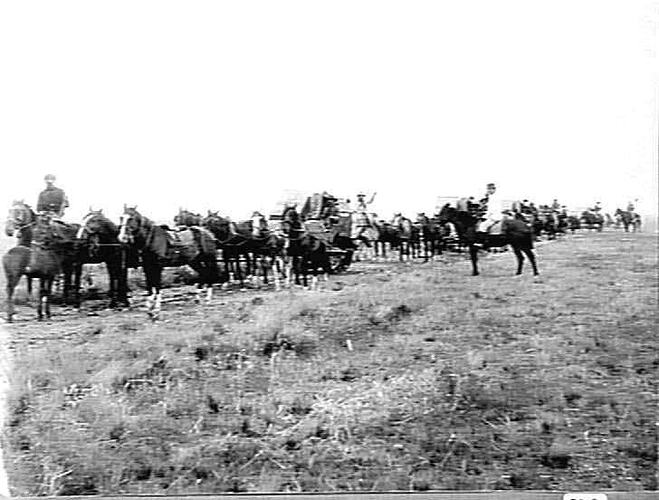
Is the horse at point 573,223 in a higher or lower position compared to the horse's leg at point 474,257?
higher

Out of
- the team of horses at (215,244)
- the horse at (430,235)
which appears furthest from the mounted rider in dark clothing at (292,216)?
the horse at (430,235)

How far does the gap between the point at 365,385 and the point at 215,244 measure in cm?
66

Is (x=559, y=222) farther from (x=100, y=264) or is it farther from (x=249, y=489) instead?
(x=100, y=264)

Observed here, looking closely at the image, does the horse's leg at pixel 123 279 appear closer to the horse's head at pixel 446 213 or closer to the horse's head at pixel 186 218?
the horse's head at pixel 186 218

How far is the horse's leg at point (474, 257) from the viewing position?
2.66 metres

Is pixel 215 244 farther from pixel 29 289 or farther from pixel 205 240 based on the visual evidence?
pixel 29 289

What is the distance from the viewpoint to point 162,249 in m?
2.63

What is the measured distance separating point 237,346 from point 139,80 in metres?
0.91

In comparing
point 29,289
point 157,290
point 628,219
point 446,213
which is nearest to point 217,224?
point 157,290

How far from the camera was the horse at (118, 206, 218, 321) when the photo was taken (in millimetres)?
2615

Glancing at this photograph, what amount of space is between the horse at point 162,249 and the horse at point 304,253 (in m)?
0.25

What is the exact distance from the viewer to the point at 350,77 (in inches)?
106

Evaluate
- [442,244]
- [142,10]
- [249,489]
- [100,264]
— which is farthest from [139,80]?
[249,489]

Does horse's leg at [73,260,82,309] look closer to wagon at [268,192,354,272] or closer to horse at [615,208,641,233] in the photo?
wagon at [268,192,354,272]
